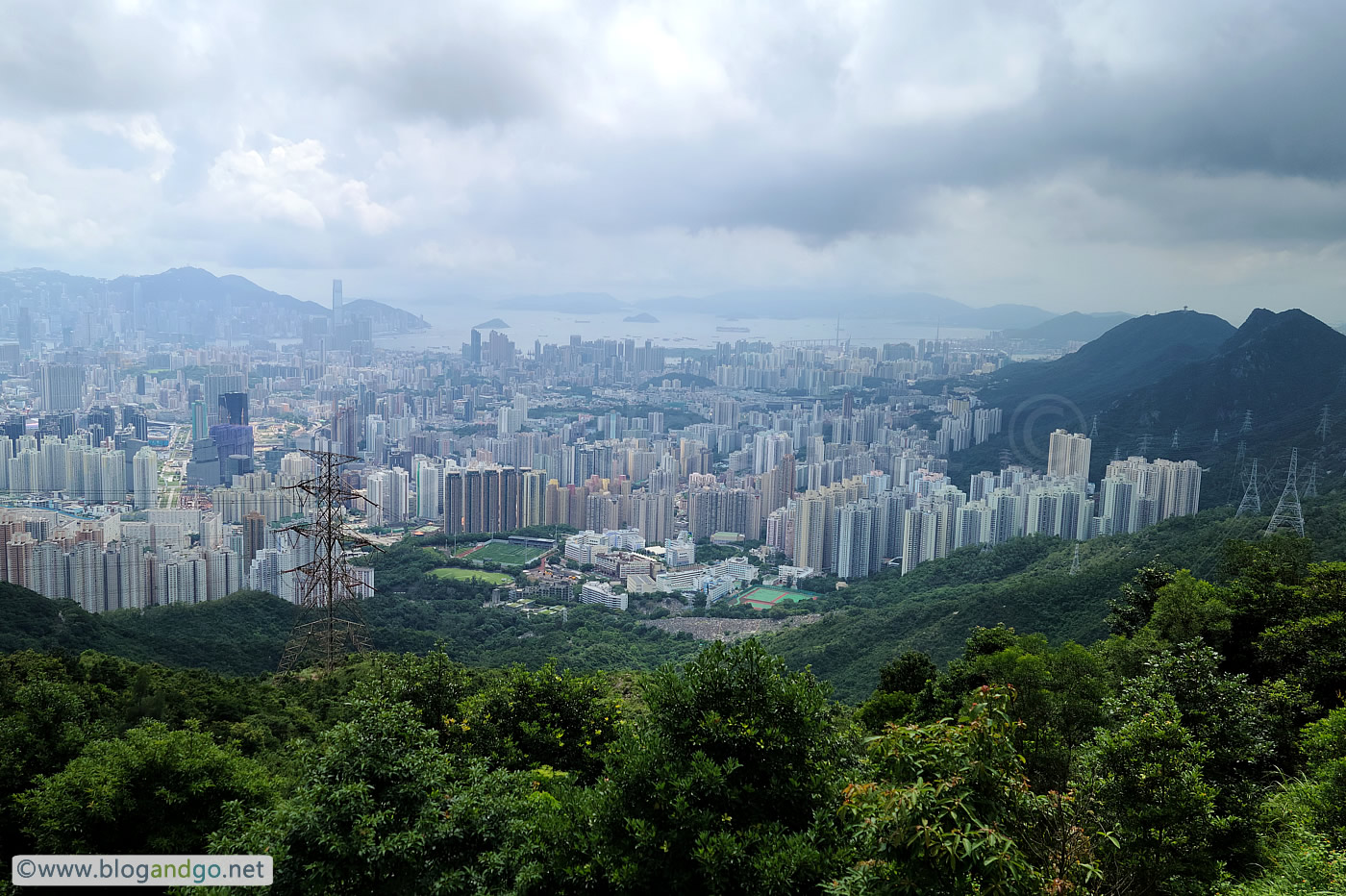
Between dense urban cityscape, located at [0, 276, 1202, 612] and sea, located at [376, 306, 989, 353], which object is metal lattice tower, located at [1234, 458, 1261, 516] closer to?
dense urban cityscape, located at [0, 276, 1202, 612]

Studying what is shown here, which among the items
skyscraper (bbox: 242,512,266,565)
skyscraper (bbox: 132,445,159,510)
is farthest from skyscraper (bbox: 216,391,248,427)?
skyscraper (bbox: 242,512,266,565)

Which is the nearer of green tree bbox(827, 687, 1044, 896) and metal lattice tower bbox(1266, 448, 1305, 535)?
green tree bbox(827, 687, 1044, 896)

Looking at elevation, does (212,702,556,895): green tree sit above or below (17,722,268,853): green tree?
above

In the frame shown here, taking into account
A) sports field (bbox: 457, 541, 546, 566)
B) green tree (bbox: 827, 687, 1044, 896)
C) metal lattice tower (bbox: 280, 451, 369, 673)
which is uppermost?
green tree (bbox: 827, 687, 1044, 896)

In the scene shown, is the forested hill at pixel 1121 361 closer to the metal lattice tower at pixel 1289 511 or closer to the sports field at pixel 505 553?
the metal lattice tower at pixel 1289 511

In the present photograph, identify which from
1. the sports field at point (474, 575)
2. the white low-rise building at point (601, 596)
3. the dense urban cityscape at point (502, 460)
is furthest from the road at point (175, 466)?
the white low-rise building at point (601, 596)

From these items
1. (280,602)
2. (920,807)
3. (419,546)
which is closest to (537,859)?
(920,807)

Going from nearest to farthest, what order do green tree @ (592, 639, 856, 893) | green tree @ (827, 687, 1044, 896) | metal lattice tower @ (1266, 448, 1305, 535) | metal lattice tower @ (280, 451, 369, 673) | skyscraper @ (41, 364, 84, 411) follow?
green tree @ (827, 687, 1044, 896), green tree @ (592, 639, 856, 893), metal lattice tower @ (280, 451, 369, 673), metal lattice tower @ (1266, 448, 1305, 535), skyscraper @ (41, 364, 84, 411)
